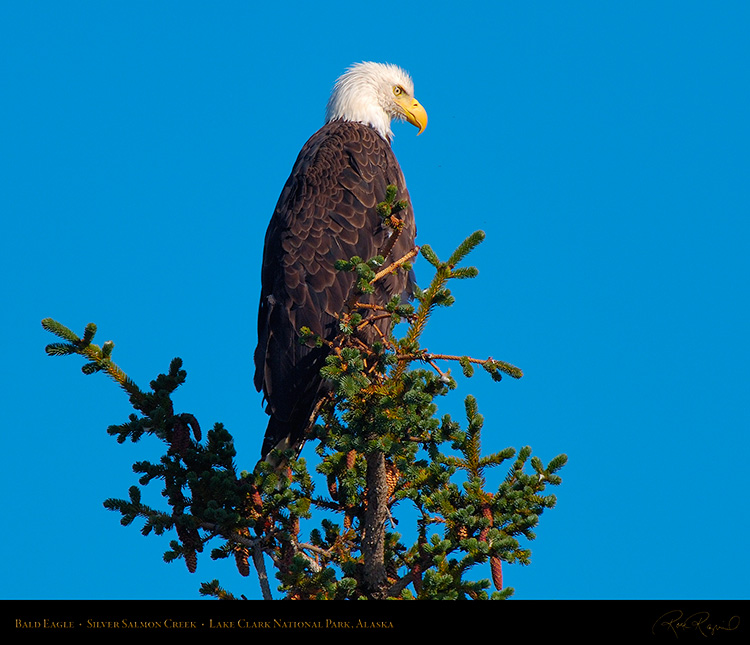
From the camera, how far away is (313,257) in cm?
597

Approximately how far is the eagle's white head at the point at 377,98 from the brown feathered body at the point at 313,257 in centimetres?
76

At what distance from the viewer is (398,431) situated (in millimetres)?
3908

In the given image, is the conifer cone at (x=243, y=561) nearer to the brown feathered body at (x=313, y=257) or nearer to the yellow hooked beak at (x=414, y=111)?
the brown feathered body at (x=313, y=257)

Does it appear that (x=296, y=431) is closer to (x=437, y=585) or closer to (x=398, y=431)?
(x=398, y=431)

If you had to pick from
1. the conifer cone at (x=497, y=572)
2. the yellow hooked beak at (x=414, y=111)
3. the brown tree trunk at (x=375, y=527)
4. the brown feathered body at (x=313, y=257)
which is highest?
the yellow hooked beak at (x=414, y=111)

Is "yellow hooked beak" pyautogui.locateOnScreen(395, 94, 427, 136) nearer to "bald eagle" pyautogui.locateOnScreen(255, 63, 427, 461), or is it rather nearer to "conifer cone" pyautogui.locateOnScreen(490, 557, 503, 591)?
"bald eagle" pyautogui.locateOnScreen(255, 63, 427, 461)

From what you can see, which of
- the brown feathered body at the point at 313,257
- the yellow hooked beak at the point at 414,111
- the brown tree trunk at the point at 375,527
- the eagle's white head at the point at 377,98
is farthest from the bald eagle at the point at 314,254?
the brown tree trunk at the point at 375,527

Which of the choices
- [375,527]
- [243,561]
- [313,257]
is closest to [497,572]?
[375,527]

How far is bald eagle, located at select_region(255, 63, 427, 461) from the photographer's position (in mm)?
5551

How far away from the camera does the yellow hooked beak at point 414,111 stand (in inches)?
293

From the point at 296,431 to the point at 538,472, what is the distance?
1.94 m
